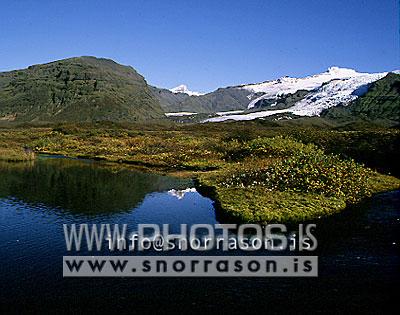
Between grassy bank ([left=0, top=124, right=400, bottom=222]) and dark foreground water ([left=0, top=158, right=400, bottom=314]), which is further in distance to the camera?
grassy bank ([left=0, top=124, right=400, bottom=222])

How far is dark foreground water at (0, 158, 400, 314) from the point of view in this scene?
68.4ft

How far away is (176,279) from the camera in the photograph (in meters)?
24.0

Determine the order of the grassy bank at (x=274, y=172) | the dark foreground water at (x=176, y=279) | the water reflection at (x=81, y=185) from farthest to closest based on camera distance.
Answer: the water reflection at (x=81, y=185) < the grassy bank at (x=274, y=172) < the dark foreground water at (x=176, y=279)

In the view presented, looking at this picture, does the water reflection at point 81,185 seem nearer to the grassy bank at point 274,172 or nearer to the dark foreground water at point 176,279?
the dark foreground water at point 176,279

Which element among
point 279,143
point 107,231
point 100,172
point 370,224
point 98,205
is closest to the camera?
point 107,231

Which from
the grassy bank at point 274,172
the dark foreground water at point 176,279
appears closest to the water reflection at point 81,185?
the dark foreground water at point 176,279

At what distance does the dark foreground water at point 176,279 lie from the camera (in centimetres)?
2086

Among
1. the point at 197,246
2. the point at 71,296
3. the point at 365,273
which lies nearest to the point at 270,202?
the point at 197,246

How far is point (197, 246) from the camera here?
2942 centimetres

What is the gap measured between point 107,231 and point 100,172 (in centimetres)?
3866

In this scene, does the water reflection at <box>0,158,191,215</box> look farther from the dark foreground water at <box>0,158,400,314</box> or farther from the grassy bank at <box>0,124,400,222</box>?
the grassy bank at <box>0,124,400,222</box>

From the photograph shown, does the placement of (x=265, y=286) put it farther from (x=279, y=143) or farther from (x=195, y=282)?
(x=279, y=143)

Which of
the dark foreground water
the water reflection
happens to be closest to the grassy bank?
the dark foreground water

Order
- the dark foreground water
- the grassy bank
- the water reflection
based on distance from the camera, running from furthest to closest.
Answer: the water reflection < the grassy bank < the dark foreground water
